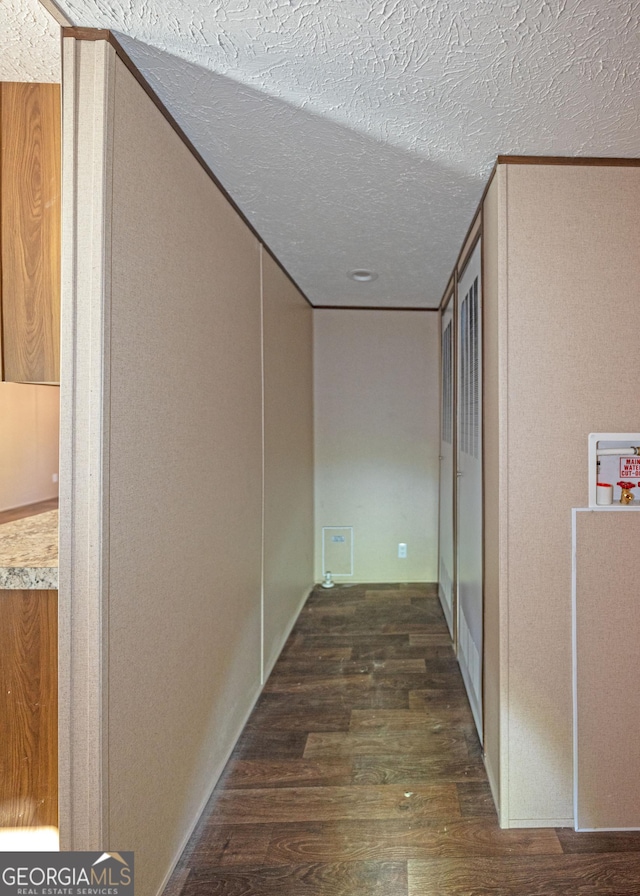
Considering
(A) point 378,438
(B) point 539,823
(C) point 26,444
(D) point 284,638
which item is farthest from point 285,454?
(C) point 26,444

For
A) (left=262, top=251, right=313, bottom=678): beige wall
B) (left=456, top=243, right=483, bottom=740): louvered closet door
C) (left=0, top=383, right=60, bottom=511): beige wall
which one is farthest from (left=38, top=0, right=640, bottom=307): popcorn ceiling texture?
(left=0, top=383, right=60, bottom=511): beige wall

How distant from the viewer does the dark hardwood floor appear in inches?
55.8

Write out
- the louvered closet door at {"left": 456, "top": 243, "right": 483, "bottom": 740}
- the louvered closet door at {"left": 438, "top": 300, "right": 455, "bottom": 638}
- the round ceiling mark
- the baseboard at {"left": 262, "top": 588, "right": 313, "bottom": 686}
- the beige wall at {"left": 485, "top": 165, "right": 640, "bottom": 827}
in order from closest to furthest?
1. the beige wall at {"left": 485, "top": 165, "right": 640, "bottom": 827}
2. the louvered closet door at {"left": 456, "top": 243, "right": 483, "bottom": 740}
3. the baseboard at {"left": 262, "top": 588, "right": 313, "bottom": 686}
4. the round ceiling mark
5. the louvered closet door at {"left": 438, "top": 300, "right": 455, "bottom": 638}

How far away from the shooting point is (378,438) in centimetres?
396

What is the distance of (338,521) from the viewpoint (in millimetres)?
3973

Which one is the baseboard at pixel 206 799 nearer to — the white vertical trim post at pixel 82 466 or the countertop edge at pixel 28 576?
the white vertical trim post at pixel 82 466

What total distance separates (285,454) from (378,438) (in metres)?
1.25

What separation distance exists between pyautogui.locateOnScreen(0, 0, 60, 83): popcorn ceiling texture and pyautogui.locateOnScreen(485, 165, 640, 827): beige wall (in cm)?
135

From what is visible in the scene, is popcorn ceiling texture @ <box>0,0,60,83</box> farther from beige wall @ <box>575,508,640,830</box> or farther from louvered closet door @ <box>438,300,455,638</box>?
louvered closet door @ <box>438,300,455,638</box>

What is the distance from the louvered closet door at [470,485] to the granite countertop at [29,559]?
5.20 feet

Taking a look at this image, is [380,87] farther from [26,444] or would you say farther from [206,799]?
[26,444]

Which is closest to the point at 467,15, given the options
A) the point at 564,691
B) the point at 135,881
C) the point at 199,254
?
the point at 199,254

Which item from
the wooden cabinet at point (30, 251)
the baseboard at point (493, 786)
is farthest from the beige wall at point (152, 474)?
the baseboard at point (493, 786)

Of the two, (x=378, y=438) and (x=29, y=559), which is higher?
(x=378, y=438)
